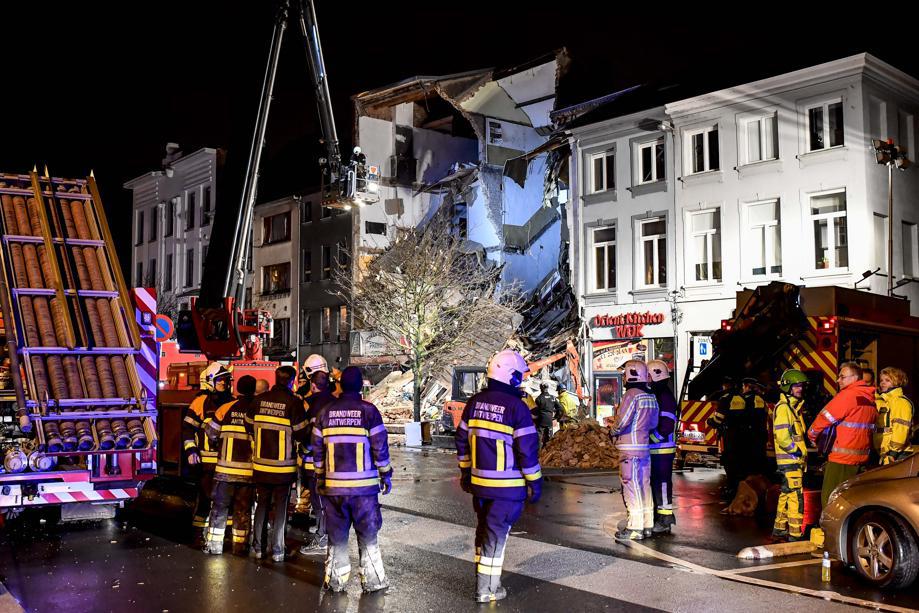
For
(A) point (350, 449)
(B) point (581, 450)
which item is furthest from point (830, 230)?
(A) point (350, 449)

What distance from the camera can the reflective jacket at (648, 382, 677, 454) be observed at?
9.88 m

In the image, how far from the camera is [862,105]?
906 inches

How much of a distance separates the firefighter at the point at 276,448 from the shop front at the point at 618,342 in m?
19.4

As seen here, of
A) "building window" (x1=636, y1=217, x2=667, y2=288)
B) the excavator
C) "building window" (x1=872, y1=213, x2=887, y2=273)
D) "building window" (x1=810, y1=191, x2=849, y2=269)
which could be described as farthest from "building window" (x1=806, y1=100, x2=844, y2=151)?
the excavator

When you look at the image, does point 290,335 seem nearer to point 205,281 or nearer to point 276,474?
point 205,281

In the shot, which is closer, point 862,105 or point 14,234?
point 14,234

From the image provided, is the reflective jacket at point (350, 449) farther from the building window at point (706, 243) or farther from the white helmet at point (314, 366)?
the building window at point (706, 243)

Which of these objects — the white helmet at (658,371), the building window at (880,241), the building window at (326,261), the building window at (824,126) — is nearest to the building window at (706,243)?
the building window at (824,126)

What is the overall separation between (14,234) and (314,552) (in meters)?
5.22

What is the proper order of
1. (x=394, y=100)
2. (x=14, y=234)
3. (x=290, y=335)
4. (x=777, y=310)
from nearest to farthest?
(x=14, y=234) < (x=777, y=310) < (x=394, y=100) < (x=290, y=335)

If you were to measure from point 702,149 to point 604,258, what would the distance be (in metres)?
4.83

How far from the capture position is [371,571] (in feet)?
23.8

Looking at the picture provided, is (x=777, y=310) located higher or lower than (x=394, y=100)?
lower

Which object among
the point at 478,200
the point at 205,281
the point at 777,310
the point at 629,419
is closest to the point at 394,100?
the point at 478,200
